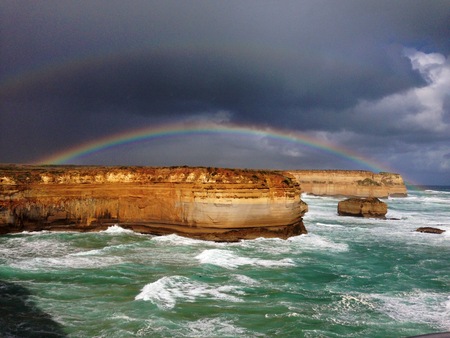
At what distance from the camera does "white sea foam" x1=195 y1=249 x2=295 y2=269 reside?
730 inches

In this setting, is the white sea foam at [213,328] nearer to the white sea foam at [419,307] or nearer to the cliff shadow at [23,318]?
the cliff shadow at [23,318]

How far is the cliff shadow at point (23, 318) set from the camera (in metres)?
10.2

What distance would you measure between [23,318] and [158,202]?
16407mm

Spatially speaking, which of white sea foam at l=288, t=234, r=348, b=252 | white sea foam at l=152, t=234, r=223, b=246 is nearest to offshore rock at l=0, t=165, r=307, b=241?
white sea foam at l=152, t=234, r=223, b=246

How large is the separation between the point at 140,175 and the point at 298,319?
787 inches

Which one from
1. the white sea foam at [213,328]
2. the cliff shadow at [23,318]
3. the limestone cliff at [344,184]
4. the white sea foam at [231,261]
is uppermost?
the limestone cliff at [344,184]

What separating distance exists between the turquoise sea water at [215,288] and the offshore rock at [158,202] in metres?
1.48

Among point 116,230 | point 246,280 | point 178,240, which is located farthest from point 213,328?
point 116,230

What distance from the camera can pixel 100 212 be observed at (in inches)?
A: 1116

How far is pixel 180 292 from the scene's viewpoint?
13.9 m

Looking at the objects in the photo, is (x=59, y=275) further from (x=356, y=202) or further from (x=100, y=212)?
(x=356, y=202)

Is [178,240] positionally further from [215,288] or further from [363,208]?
[363,208]

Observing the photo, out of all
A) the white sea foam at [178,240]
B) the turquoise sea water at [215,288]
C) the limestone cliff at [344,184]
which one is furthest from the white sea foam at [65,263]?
the limestone cliff at [344,184]

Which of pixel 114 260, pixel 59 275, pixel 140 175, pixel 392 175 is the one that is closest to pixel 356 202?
pixel 140 175
